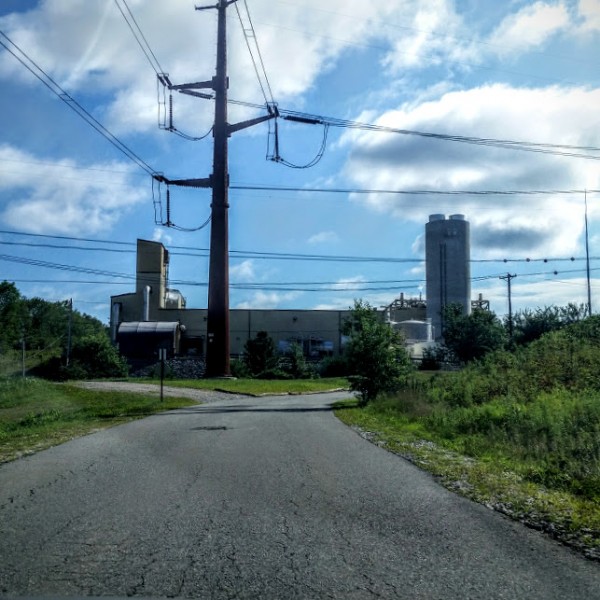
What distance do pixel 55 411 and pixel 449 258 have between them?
6041 centimetres

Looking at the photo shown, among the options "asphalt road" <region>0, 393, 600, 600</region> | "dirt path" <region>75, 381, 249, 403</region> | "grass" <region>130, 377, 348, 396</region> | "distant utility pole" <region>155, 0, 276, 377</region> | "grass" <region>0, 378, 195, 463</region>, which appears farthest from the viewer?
"distant utility pole" <region>155, 0, 276, 377</region>

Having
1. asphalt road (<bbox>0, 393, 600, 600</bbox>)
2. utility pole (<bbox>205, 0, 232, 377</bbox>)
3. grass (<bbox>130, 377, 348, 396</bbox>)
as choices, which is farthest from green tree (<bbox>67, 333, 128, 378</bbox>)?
asphalt road (<bbox>0, 393, 600, 600</bbox>)

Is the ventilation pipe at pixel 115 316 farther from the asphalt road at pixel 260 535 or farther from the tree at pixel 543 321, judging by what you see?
the asphalt road at pixel 260 535

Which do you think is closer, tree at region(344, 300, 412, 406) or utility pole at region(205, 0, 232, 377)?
tree at region(344, 300, 412, 406)

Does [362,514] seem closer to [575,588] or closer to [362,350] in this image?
[575,588]

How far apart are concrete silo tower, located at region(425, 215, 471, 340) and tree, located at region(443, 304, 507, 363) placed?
47.8 ft

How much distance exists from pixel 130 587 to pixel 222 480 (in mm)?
4509

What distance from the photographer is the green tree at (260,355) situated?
59.6m

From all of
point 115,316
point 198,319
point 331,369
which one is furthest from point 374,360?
point 115,316

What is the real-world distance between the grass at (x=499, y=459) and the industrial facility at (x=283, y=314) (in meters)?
55.9

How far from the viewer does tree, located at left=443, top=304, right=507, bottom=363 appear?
201ft

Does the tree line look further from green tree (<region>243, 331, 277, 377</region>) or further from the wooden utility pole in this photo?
the wooden utility pole

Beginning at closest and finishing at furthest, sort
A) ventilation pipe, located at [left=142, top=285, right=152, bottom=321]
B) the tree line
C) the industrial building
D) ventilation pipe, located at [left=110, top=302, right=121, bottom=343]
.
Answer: the tree line → ventilation pipe, located at [left=142, top=285, right=152, bottom=321] → the industrial building → ventilation pipe, located at [left=110, top=302, right=121, bottom=343]

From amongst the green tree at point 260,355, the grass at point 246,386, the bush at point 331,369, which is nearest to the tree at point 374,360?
the grass at point 246,386
